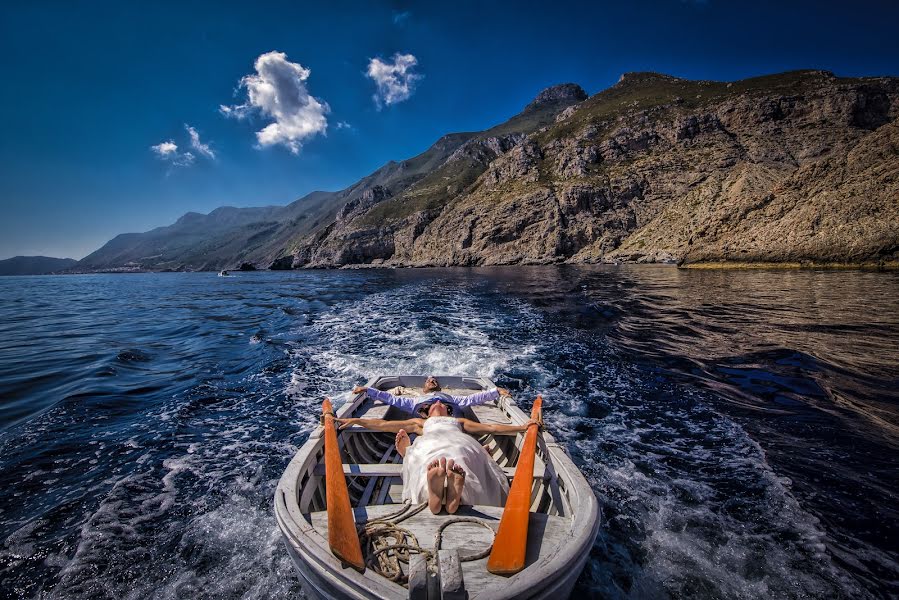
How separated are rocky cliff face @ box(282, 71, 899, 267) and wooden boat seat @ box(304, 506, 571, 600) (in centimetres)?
4449

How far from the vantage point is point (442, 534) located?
9.88 ft

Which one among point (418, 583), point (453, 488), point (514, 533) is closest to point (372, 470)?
point (453, 488)

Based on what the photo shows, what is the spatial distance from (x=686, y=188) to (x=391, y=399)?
9406 cm

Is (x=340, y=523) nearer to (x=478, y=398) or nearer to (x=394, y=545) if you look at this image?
(x=394, y=545)

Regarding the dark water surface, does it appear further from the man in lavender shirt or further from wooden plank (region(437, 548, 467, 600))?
wooden plank (region(437, 548, 467, 600))

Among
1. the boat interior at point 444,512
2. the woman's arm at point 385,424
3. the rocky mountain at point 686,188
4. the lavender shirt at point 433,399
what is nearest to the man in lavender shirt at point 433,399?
the lavender shirt at point 433,399

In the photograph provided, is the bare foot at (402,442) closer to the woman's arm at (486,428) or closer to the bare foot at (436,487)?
the woman's arm at (486,428)

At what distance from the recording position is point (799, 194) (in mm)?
37906

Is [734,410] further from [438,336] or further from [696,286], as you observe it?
[696,286]

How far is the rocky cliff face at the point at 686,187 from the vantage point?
3406 centimetres

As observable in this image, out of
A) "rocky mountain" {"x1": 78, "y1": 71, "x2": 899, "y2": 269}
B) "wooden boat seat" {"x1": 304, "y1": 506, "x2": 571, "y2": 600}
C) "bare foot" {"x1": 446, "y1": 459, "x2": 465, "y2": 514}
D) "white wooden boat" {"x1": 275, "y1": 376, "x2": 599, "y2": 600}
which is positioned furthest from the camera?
"rocky mountain" {"x1": 78, "y1": 71, "x2": 899, "y2": 269}

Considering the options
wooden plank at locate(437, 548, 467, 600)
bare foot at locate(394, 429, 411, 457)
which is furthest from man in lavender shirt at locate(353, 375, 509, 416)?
wooden plank at locate(437, 548, 467, 600)

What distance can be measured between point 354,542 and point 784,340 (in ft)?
47.3

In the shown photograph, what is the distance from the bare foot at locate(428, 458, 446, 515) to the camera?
3.26 m
